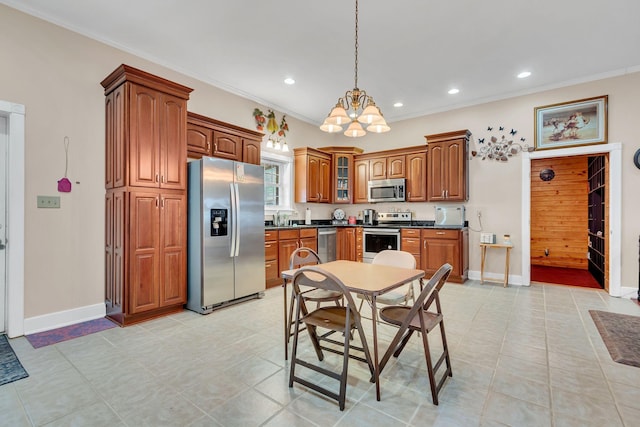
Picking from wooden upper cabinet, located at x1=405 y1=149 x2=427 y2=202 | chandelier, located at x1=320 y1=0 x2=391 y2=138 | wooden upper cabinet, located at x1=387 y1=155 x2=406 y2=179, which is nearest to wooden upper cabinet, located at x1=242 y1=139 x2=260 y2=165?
chandelier, located at x1=320 y1=0 x2=391 y2=138

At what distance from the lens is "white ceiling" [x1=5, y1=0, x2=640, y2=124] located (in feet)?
9.66

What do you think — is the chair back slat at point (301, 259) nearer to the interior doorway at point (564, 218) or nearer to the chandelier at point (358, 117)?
the chandelier at point (358, 117)

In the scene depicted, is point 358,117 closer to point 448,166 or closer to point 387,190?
point 448,166

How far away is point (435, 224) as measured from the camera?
5.63 metres

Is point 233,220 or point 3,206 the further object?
point 233,220

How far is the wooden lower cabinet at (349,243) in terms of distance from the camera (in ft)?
19.6

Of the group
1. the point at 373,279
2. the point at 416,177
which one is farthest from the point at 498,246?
the point at 373,279

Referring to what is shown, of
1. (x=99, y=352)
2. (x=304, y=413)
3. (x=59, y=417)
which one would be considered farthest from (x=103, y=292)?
(x=304, y=413)

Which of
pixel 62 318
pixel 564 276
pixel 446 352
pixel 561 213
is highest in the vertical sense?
pixel 561 213

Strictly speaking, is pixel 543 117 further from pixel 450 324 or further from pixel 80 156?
pixel 80 156

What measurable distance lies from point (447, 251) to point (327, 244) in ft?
6.99

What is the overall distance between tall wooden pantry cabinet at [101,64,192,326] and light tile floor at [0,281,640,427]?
0.40m

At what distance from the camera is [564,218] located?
6730mm

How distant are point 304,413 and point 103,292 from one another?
292 centimetres
